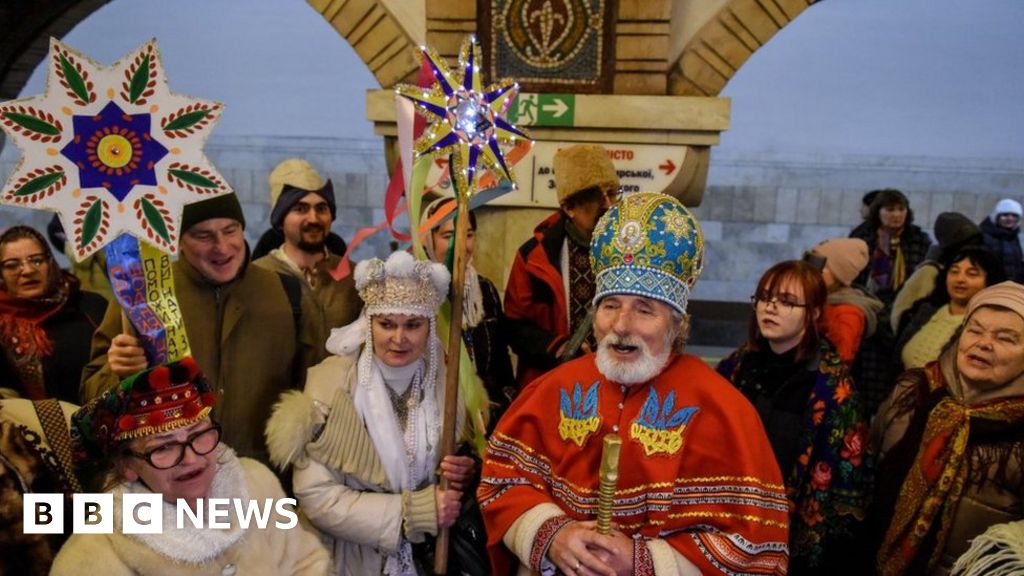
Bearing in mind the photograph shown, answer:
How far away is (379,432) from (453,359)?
1.06 feet

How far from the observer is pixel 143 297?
2080 mm

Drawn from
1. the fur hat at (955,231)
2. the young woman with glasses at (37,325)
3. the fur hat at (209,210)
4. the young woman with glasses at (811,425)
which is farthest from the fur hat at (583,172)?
the fur hat at (955,231)

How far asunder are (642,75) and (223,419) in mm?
3563

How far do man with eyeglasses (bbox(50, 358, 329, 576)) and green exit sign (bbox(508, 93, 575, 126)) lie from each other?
3.59 meters

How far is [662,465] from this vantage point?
1733 mm

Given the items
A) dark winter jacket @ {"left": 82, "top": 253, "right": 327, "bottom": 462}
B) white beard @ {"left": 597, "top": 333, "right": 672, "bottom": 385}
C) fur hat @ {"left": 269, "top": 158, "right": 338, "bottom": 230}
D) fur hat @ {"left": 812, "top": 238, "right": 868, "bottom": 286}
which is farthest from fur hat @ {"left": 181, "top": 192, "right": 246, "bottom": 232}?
fur hat @ {"left": 812, "top": 238, "right": 868, "bottom": 286}

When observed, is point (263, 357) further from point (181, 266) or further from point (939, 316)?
point (939, 316)

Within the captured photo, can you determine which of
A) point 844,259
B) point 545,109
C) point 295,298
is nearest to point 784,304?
point 844,259

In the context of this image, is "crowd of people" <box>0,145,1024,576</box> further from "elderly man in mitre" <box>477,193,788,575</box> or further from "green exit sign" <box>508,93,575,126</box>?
"green exit sign" <box>508,93,575,126</box>

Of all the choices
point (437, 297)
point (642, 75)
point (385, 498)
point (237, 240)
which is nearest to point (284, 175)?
point (237, 240)

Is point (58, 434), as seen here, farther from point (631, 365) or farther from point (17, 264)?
point (631, 365)

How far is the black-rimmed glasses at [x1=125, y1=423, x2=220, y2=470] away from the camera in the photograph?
171 cm

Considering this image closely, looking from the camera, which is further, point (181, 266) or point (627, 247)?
point (181, 266)

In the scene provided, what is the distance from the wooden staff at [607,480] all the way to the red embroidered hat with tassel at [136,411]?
967 mm
